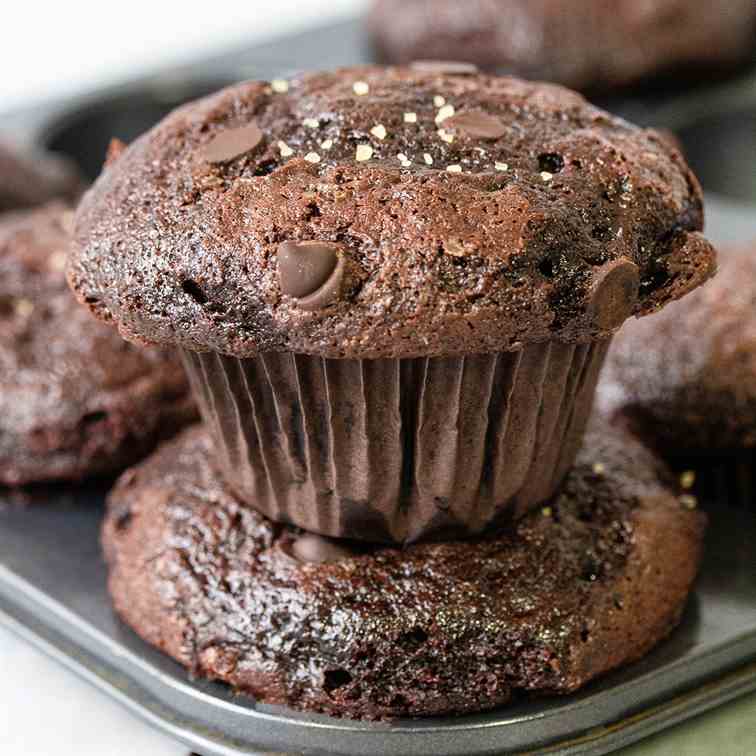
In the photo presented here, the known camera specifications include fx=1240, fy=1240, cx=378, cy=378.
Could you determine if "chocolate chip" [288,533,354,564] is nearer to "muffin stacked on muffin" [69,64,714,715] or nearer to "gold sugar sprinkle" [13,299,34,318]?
"muffin stacked on muffin" [69,64,714,715]

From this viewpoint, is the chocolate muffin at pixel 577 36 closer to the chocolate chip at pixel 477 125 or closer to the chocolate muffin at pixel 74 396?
the chocolate muffin at pixel 74 396

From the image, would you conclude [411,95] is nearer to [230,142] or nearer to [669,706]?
[230,142]

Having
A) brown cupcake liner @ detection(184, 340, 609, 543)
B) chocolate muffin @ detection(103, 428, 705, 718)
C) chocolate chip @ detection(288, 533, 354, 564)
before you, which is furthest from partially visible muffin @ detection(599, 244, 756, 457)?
chocolate chip @ detection(288, 533, 354, 564)

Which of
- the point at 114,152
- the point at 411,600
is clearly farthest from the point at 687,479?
the point at 114,152

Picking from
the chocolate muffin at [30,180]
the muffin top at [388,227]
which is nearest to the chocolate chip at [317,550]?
the muffin top at [388,227]

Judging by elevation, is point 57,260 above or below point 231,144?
below

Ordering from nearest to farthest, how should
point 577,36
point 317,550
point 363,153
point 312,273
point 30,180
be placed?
1. point 312,273
2. point 363,153
3. point 317,550
4. point 30,180
5. point 577,36

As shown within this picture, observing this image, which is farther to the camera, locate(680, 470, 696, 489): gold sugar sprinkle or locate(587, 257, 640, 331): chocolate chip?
locate(680, 470, 696, 489): gold sugar sprinkle

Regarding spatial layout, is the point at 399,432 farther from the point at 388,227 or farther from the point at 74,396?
the point at 74,396
